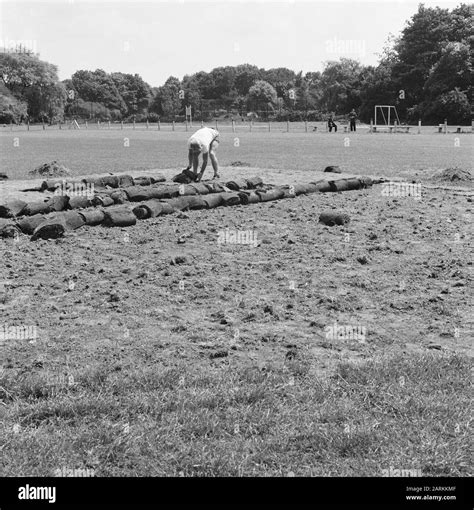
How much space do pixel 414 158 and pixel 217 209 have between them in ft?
52.6

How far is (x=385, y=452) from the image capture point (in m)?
3.84

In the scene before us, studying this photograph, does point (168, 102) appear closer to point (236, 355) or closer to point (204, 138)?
point (204, 138)

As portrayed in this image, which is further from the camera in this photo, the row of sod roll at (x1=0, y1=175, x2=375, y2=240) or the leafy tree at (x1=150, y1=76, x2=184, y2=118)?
the leafy tree at (x1=150, y1=76, x2=184, y2=118)

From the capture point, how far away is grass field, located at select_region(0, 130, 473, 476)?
3838mm

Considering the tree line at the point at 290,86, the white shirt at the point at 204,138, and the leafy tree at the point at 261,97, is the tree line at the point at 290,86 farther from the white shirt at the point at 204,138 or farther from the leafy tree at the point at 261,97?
the white shirt at the point at 204,138

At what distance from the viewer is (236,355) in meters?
5.43

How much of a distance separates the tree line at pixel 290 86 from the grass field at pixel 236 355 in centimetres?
6607

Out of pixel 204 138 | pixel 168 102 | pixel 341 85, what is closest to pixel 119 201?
pixel 204 138

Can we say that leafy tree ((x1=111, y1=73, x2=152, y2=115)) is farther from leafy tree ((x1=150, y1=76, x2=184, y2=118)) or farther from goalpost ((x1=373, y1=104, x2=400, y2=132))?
goalpost ((x1=373, y1=104, x2=400, y2=132))

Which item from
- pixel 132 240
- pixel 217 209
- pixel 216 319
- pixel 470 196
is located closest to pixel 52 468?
pixel 216 319

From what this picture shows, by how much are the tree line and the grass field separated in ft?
217

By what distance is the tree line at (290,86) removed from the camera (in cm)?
7369

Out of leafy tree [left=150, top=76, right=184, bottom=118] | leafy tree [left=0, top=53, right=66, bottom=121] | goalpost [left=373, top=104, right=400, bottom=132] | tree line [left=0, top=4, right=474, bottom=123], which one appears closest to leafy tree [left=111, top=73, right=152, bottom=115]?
tree line [left=0, top=4, right=474, bottom=123]

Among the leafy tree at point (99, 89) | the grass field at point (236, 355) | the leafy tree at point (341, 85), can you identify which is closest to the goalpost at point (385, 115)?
the leafy tree at point (341, 85)
